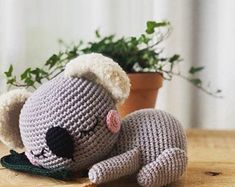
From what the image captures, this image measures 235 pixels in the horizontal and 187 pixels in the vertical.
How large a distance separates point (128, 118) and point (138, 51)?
14.2 inches

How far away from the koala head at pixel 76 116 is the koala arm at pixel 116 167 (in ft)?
0.07

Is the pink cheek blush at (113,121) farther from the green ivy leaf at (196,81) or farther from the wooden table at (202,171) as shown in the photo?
the green ivy leaf at (196,81)

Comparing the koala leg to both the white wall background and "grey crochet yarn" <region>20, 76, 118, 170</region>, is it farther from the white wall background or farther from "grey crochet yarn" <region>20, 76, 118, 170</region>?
the white wall background

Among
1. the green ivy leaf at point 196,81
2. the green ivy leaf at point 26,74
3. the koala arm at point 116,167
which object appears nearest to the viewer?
the koala arm at point 116,167

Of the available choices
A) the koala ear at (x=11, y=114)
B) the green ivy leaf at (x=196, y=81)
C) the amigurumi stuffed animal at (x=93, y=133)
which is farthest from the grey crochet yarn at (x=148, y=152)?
the green ivy leaf at (x=196, y=81)

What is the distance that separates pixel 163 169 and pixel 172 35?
603mm

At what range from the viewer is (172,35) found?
45.9 inches

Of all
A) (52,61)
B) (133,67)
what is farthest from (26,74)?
(133,67)

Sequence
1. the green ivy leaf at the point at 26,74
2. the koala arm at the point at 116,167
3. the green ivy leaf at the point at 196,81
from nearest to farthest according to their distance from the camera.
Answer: the koala arm at the point at 116,167
the green ivy leaf at the point at 26,74
the green ivy leaf at the point at 196,81

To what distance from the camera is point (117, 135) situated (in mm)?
631

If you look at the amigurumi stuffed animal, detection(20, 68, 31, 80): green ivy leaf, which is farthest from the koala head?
detection(20, 68, 31, 80): green ivy leaf

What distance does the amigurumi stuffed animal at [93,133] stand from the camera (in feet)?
1.96

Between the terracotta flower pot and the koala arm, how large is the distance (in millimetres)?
351

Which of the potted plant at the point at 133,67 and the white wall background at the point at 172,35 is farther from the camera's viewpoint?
the white wall background at the point at 172,35
